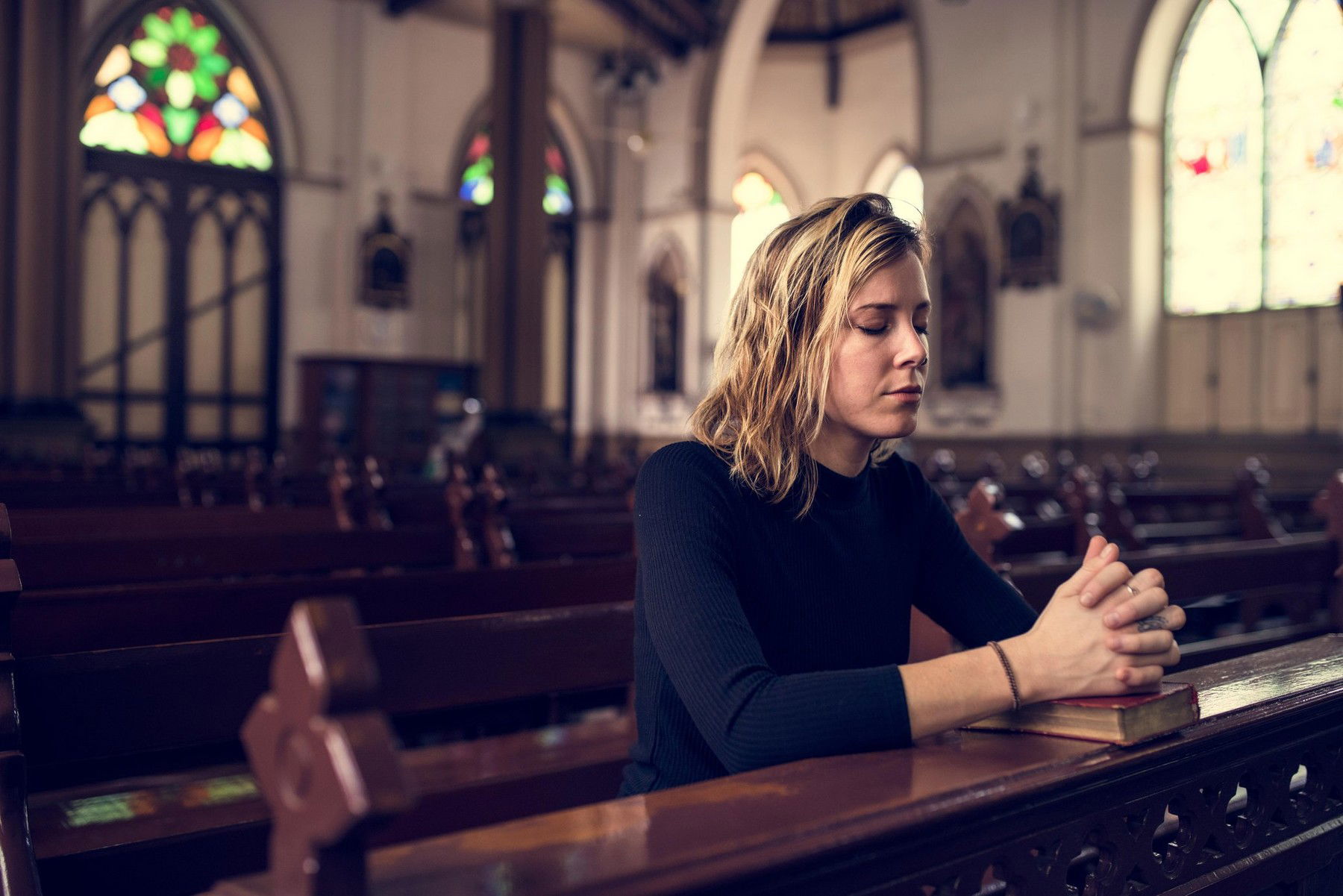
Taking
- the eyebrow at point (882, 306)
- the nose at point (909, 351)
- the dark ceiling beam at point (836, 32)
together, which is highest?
the dark ceiling beam at point (836, 32)

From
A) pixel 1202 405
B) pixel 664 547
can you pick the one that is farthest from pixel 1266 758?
pixel 1202 405

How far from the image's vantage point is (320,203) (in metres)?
13.7

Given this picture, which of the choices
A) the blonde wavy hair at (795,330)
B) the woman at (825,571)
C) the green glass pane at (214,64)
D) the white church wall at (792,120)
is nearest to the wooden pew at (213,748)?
the woman at (825,571)

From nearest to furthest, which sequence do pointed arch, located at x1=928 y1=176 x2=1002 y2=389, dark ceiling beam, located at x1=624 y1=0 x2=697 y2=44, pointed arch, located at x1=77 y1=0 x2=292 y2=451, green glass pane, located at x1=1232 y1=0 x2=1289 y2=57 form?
1. green glass pane, located at x1=1232 y1=0 x2=1289 y2=57
2. pointed arch, located at x1=928 y1=176 x2=1002 y2=389
3. pointed arch, located at x1=77 y1=0 x2=292 y2=451
4. dark ceiling beam, located at x1=624 y1=0 x2=697 y2=44

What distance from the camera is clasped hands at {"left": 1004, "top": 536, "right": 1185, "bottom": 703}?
51.1 inches

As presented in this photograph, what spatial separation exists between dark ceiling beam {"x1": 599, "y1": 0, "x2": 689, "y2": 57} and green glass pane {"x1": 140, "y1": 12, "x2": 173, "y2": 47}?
480 cm

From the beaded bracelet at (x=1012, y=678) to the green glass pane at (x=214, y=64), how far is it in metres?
13.7

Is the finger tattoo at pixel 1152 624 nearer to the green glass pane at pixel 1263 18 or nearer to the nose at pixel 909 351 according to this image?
the nose at pixel 909 351

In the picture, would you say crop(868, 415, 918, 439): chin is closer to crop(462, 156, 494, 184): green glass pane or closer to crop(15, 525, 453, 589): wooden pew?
crop(15, 525, 453, 589): wooden pew

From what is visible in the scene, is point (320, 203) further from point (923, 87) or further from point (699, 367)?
point (923, 87)

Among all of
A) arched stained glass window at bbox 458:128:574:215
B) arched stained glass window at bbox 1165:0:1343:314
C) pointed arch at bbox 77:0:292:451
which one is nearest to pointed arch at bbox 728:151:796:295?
arched stained glass window at bbox 458:128:574:215

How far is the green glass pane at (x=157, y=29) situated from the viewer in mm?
12758

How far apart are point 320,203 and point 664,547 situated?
13235 mm

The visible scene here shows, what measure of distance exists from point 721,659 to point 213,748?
5.30 feet
